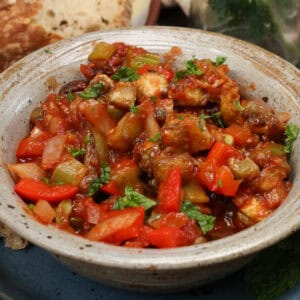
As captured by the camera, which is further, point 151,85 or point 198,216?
point 151,85

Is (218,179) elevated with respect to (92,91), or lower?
lower

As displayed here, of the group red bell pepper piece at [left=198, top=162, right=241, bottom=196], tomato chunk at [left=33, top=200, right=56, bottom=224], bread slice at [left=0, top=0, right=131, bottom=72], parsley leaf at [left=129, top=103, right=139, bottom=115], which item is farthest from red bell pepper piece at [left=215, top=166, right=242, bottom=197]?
bread slice at [left=0, top=0, right=131, bottom=72]

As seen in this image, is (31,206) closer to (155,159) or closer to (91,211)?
(91,211)

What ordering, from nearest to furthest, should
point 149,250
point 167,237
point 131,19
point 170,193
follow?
point 149,250 < point 167,237 < point 170,193 < point 131,19

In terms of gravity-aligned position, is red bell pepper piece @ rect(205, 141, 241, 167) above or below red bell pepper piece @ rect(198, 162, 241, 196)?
above

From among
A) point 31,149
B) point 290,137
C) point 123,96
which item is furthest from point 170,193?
point 31,149

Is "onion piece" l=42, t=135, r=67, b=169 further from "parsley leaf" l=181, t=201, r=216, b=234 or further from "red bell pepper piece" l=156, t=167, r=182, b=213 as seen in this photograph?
"parsley leaf" l=181, t=201, r=216, b=234

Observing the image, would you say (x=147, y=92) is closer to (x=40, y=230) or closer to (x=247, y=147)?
(x=247, y=147)

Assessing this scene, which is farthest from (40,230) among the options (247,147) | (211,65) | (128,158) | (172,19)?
(172,19)
